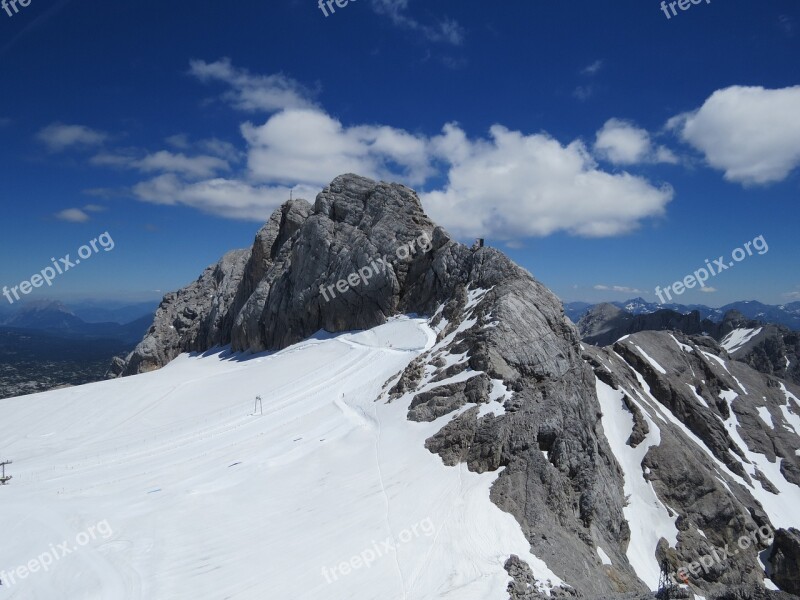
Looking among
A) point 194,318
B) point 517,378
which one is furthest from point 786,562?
point 194,318

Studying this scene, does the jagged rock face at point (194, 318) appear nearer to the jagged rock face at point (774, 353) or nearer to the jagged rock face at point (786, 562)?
the jagged rock face at point (786, 562)

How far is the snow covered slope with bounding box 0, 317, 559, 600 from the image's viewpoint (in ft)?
45.7

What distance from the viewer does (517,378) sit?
82.2ft

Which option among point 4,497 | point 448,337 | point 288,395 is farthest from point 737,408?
point 4,497

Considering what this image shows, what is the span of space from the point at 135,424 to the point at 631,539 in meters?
35.1

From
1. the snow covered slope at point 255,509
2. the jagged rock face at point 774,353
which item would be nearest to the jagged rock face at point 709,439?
the snow covered slope at point 255,509

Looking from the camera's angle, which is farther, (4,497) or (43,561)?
(4,497)

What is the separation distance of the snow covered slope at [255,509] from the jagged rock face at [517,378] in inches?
74.2

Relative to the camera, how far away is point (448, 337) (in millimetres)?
34094

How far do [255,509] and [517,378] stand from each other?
574 inches

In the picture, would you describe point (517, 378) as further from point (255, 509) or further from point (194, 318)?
point (194, 318)

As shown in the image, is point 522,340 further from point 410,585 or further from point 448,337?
point 410,585

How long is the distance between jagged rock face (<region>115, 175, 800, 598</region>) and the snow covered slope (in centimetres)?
188

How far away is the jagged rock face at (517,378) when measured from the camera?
67.2ft
